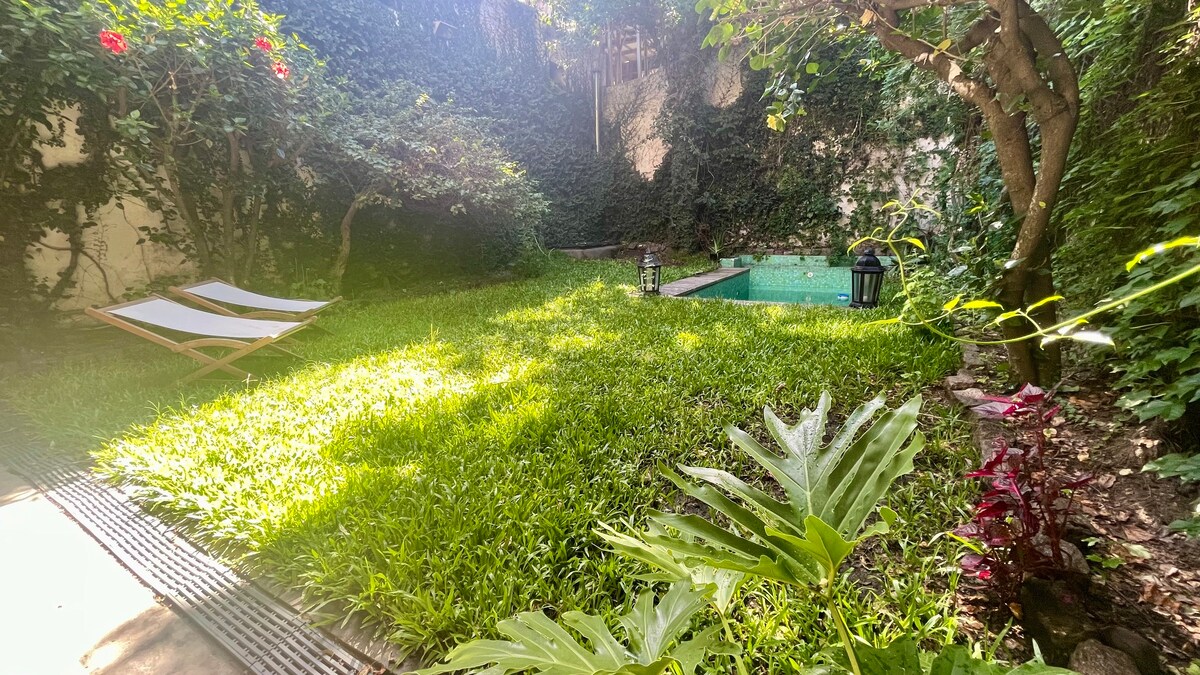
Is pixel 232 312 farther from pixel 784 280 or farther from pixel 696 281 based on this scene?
pixel 784 280

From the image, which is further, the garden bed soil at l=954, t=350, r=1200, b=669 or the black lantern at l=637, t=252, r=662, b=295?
the black lantern at l=637, t=252, r=662, b=295

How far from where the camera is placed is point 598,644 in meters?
0.66

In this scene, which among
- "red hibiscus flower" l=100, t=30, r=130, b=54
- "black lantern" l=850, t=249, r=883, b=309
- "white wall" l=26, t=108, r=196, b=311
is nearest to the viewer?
"red hibiscus flower" l=100, t=30, r=130, b=54

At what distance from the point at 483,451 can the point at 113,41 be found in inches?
169

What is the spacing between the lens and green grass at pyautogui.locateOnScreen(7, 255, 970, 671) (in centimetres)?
125

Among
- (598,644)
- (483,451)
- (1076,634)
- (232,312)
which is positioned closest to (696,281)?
(483,451)

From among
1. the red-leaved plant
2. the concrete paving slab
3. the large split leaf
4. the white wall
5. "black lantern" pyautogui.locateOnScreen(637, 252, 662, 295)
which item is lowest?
the concrete paving slab

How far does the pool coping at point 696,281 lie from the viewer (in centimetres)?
569

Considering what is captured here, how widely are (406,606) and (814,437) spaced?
111cm

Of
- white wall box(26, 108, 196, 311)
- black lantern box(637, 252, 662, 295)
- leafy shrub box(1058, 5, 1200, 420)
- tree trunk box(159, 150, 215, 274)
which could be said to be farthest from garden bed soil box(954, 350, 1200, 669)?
white wall box(26, 108, 196, 311)

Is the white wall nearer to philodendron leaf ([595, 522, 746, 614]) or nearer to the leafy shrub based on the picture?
philodendron leaf ([595, 522, 746, 614])

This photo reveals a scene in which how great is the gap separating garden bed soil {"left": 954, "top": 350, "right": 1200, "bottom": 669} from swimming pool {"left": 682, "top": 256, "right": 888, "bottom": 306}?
496cm

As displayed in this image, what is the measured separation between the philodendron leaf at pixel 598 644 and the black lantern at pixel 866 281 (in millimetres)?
4150

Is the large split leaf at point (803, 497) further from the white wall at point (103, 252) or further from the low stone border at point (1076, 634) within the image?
Result: the white wall at point (103, 252)
